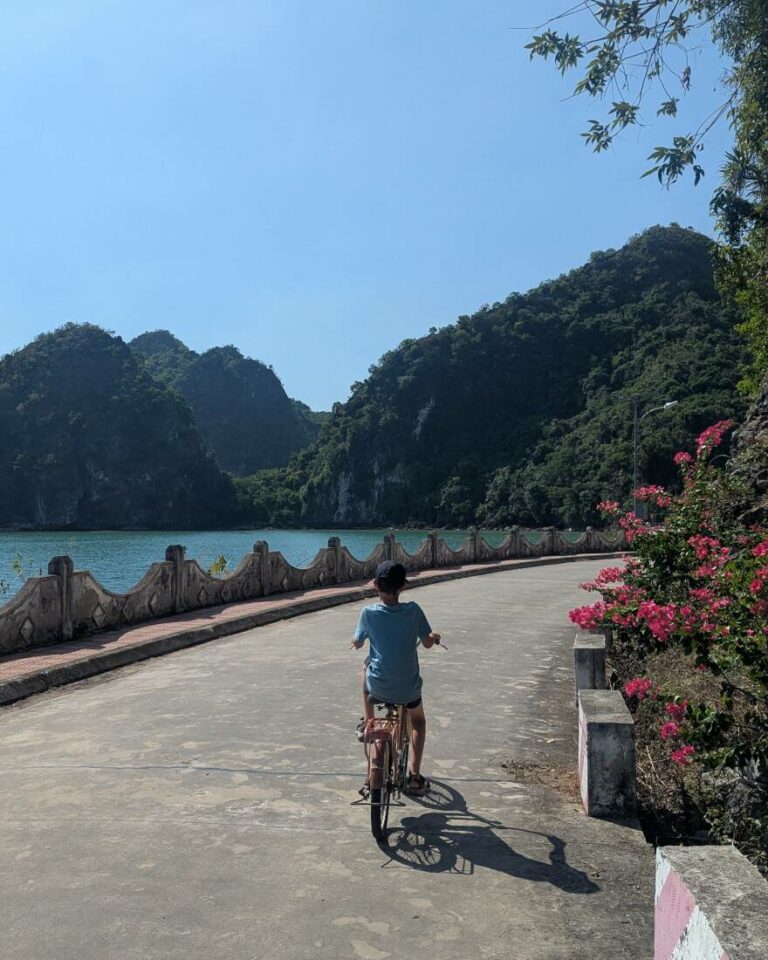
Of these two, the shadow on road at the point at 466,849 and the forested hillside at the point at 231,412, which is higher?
the forested hillside at the point at 231,412

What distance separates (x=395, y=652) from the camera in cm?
464

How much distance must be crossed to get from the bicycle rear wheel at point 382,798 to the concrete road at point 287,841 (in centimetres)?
10

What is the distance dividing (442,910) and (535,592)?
15290 mm

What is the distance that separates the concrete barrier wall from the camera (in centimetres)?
182

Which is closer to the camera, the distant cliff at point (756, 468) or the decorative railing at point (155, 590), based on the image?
the decorative railing at point (155, 590)

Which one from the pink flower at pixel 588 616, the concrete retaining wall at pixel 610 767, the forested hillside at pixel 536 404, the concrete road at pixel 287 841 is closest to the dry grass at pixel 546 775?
the concrete road at pixel 287 841

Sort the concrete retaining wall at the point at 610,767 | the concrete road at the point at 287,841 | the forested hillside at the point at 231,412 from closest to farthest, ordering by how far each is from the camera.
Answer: the concrete road at the point at 287,841
the concrete retaining wall at the point at 610,767
the forested hillside at the point at 231,412

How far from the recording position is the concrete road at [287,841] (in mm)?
3113

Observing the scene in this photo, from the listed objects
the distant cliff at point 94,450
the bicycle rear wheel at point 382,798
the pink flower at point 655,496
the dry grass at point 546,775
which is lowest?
the dry grass at point 546,775

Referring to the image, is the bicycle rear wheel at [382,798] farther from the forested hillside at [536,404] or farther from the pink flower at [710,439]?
the forested hillside at [536,404]

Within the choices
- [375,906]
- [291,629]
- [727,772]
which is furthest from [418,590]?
[375,906]

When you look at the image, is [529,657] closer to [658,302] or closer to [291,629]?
[291,629]

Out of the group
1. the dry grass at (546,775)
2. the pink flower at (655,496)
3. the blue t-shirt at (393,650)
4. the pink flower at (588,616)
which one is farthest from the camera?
the pink flower at (655,496)

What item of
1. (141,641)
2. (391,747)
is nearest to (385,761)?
(391,747)
